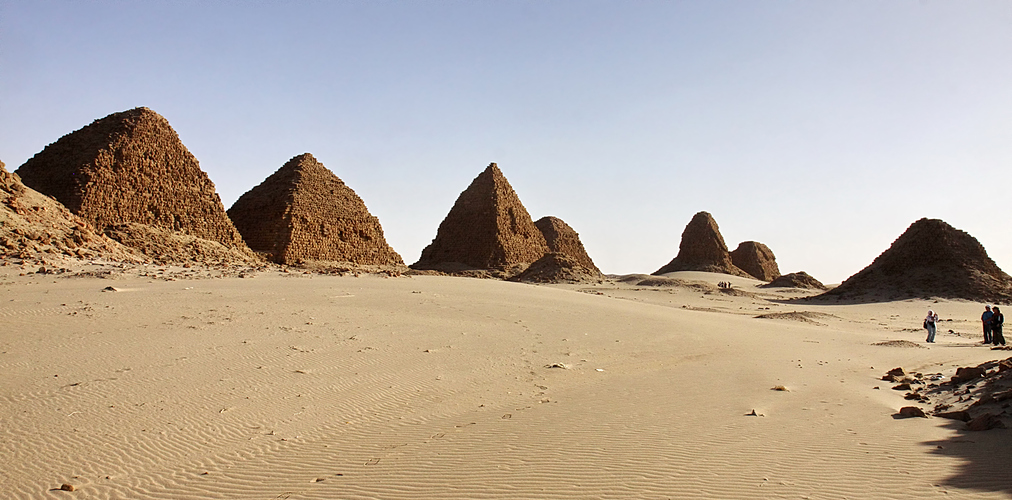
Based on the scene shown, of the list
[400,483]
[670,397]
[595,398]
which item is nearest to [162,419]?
[400,483]

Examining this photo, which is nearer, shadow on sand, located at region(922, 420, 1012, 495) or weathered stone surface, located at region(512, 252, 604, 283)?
shadow on sand, located at region(922, 420, 1012, 495)

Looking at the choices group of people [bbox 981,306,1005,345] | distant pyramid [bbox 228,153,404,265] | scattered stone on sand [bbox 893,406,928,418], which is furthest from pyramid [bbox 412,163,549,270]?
scattered stone on sand [bbox 893,406,928,418]

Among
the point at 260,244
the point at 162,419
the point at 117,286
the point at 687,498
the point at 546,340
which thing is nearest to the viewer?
the point at 687,498

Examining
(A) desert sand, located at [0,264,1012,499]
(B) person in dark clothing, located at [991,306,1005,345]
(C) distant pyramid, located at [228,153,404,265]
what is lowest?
(A) desert sand, located at [0,264,1012,499]

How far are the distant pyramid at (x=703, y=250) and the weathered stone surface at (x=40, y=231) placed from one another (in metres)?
→ 52.2

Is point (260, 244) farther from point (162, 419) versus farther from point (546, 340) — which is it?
point (162, 419)

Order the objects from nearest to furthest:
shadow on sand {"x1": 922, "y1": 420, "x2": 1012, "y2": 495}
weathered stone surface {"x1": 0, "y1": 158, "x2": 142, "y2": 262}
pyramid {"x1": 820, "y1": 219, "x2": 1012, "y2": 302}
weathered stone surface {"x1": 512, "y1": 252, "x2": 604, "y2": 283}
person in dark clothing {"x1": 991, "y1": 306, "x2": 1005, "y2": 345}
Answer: shadow on sand {"x1": 922, "y1": 420, "x2": 1012, "y2": 495} → person in dark clothing {"x1": 991, "y1": 306, "x2": 1005, "y2": 345} → weathered stone surface {"x1": 0, "y1": 158, "x2": 142, "y2": 262} → pyramid {"x1": 820, "y1": 219, "x2": 1012, "y2": 302} → weathered stone surface {"x1": 512, "y1": 252, "x2": 604, "y2": 283}

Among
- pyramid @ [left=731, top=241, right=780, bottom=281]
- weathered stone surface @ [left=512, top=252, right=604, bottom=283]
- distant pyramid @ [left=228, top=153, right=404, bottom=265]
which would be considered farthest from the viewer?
pyramid @ [left=731, top=241, right=780, bottom=281]

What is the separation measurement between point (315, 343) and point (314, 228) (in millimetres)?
29668

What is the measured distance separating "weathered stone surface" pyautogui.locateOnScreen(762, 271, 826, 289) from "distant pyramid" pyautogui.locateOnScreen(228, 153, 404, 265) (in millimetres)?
33560

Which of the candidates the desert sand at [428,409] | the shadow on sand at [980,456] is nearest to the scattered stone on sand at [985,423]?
the shadow on sand at [980,456]

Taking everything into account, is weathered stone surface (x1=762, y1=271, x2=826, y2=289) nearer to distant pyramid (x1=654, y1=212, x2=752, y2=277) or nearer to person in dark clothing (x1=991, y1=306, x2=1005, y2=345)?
distant pyramid (x1=654, y1=212, x2=752, y2=277)

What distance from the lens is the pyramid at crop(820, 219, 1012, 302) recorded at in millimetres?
30688

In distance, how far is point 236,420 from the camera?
5.41 meters
